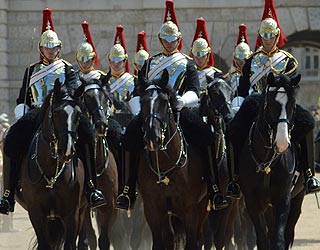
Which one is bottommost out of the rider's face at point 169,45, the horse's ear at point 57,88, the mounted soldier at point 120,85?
the mounted soldier at point 120,85

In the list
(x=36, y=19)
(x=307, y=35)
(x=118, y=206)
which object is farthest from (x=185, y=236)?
(x=307, y=35)

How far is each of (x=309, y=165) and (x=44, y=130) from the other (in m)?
2.48

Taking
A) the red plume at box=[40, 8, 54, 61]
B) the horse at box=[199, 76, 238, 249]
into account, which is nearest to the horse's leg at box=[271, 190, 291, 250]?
the horse at box=[199, 76, 238, 249]

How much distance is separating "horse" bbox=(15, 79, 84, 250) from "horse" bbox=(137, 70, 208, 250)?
0.59 meters

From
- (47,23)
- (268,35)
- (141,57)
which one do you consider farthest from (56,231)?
(141,57)

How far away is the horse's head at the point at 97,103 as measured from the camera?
1155 cm

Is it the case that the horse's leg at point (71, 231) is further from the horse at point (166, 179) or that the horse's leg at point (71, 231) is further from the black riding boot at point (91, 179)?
the horse at point (166, 179)

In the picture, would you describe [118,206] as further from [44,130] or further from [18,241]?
[18,241]

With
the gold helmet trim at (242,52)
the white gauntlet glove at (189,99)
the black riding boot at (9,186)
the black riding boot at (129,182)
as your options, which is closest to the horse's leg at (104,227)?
the black riding boot at (129,182)

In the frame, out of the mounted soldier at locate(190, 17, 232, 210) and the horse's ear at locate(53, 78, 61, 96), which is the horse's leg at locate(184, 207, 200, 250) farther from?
the horse's ear at locate(53, 78, 61, 96)

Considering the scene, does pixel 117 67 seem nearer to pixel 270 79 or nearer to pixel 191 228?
pixel 270 79

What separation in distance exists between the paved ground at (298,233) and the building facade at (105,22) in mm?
4831

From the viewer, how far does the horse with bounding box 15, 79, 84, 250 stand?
34.2 feet

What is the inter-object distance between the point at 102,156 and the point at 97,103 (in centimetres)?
68
